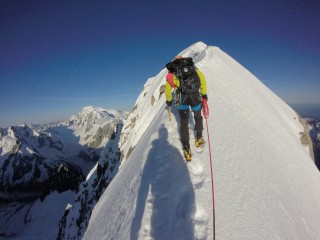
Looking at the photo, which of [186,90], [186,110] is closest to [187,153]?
[186,110]

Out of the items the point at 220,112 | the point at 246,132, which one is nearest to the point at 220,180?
the point at 246,132

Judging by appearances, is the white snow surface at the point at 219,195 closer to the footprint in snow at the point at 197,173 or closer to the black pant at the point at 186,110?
the footprint in snow at the point at 197,173

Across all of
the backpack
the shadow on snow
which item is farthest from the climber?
the shadow on snow

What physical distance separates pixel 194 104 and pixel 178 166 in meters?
2.41

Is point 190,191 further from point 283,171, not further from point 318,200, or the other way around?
point 318,200

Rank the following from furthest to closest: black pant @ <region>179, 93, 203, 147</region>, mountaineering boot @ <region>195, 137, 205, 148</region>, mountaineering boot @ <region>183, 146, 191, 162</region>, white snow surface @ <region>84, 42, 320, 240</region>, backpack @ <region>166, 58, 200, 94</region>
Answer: mountaineering boot @ <region>195, 137, 205, 148</region>
black pant @ <region>179, 93, 203, 147</region>
backpack @ <region>166, 58, 200, 94</region>
mountaineering boot @ <region>183, 146, 191, 162</region>
white snow surface @ <region>84, 42, 320, 240</region>

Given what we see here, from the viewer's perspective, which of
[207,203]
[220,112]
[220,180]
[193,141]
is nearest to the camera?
[207,203]

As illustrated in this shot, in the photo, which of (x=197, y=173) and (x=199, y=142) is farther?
(x=199, y=142)

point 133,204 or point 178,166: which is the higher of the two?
point 178,166

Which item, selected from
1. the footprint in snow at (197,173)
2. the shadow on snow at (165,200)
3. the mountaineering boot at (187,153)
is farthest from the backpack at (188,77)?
the footprint in snow at (197,173)

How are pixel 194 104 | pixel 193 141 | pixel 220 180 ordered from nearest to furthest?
pixel 220 180
pixel 194 104
pixel 193 141

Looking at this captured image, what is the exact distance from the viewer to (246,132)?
985 centimetres

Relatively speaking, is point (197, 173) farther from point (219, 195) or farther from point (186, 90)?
point (186, 90)

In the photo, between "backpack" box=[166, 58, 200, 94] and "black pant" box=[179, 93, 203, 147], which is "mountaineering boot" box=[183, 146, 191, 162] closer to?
"black pant" box=[179, 93, 203, 147]
